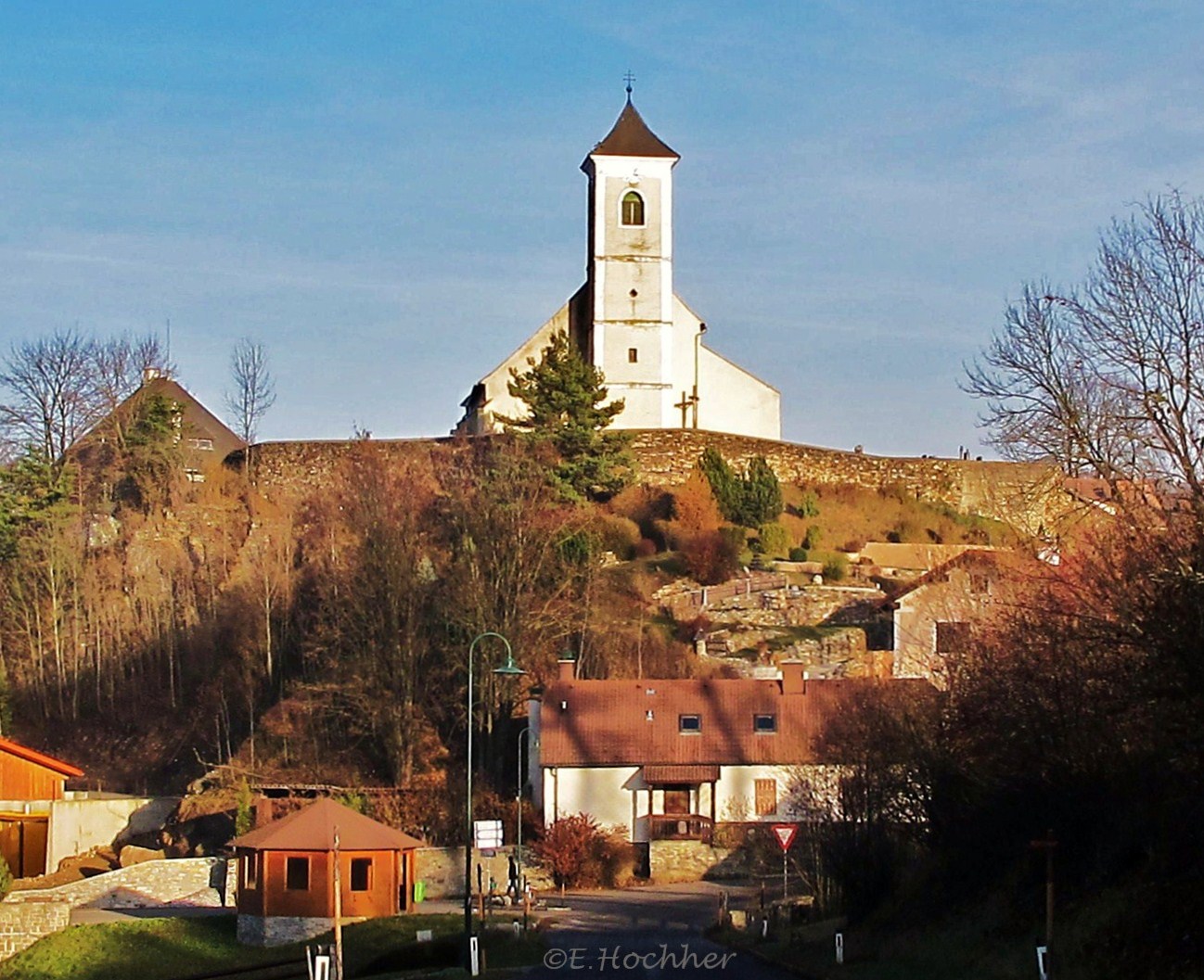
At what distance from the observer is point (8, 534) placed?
58.7 m

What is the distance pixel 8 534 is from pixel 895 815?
40.3 metres

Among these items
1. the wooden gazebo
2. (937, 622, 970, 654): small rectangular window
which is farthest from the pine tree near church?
the wooden gazebo

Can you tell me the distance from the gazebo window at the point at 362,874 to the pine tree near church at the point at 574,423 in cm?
2363

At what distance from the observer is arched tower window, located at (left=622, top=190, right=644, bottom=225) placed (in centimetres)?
6228

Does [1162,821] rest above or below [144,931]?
above

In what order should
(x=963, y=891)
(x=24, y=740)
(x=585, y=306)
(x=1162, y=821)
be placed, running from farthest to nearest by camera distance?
1. (x=585, y=306)
2. (x=24, y=740)
3. (x=963, y=891)
4. (x=1162, y=821)

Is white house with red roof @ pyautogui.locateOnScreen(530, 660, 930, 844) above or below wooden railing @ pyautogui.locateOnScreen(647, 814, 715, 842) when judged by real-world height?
above

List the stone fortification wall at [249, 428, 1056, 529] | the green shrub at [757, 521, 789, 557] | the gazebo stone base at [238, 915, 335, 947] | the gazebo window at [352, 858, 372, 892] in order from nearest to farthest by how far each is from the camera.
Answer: the gazebo stone base at [238, 915, 335, 947] → the gazebo window at [352, 858, 372, 892] → the green shrub at [757, 521, 789, 557] → the stone fortification wall at [249, 428, 1056, 529]

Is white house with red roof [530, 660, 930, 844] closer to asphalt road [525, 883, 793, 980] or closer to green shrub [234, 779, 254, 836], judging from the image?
asphalt road [525, 883, 793, 980]

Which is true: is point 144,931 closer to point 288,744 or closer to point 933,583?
point 288,744

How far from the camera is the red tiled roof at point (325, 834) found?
103ft

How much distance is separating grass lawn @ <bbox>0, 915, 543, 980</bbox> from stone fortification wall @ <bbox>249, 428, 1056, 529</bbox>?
28.6m

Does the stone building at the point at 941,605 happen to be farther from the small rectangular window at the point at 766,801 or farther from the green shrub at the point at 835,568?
the small rectangular window at the point at 766,801

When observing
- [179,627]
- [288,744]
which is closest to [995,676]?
[288,744]
